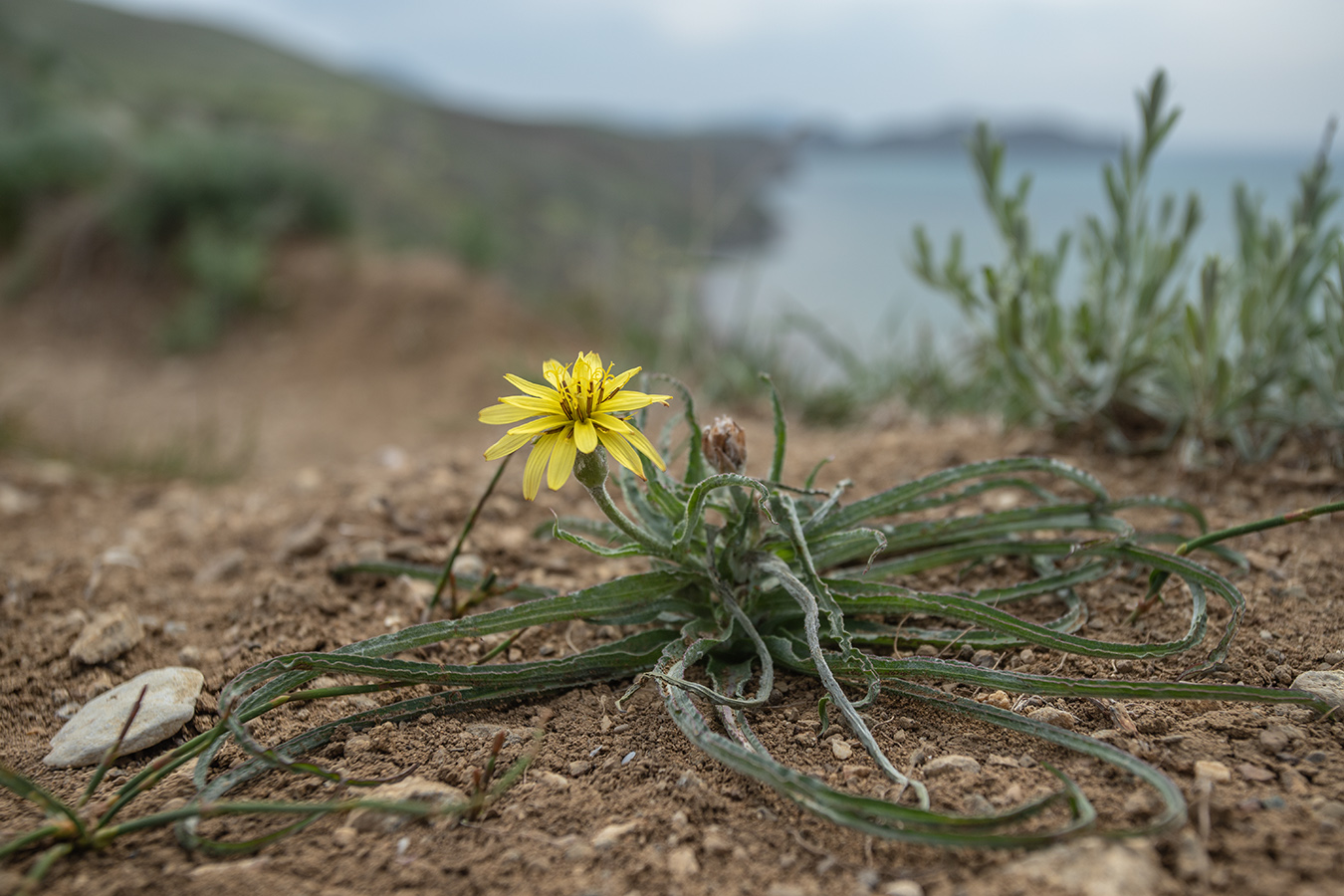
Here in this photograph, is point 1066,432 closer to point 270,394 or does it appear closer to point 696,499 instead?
point 696,499

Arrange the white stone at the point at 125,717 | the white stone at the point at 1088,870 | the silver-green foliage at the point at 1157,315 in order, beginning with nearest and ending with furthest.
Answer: the white stone at the point at 1088,870
the white stone at the point at 125,717
the silver-green foliage at the point at 1157,315

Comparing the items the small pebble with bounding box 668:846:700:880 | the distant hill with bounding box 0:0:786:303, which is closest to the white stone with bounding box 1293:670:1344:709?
the small pebble with bounding box 668:846:700:880

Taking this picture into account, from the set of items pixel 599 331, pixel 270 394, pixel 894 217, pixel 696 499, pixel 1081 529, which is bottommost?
pixel 270 394

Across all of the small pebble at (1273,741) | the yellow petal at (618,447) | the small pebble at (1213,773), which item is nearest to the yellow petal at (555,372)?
the yellow petal at (618,447)

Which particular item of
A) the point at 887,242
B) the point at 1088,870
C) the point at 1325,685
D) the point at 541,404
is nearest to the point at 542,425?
the point at 541,404

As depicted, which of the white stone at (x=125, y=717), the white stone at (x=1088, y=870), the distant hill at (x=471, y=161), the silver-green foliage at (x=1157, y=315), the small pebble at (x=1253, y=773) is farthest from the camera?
the distant hill at (x=471, y=161)

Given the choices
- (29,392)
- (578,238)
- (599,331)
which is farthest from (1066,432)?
(578,238)

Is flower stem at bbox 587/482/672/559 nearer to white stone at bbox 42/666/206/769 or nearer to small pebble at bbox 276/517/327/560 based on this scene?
white stone at bbox 42/666/206/769

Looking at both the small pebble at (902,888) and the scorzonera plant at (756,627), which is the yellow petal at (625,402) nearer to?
the scorzonera plant at (756,627)
